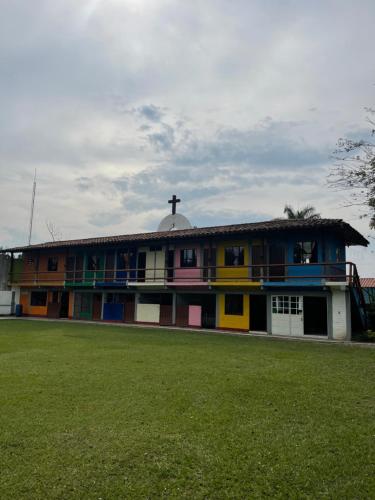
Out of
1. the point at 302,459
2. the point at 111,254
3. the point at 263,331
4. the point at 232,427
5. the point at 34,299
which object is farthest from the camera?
the point at 34,299

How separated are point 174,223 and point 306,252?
11090mm

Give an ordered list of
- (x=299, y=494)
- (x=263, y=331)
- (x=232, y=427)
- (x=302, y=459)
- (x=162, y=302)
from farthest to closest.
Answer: (x=162, y=302) → (x=263, y=331) → (x=232, y=427) → (x=302, y=459) → (x=299, y=494)

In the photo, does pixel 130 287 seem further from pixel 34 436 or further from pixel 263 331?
pixel 34 436

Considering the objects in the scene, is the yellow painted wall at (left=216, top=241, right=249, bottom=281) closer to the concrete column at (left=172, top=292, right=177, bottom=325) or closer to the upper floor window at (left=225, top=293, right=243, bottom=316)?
the upper floor window at (left=225, top=293, right=243, bottom=316)

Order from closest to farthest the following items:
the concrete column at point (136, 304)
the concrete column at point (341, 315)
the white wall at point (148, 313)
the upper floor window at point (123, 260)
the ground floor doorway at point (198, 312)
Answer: the concrete column at point (341, 315), the ground floor doorway at point (198, 312), the white wall at point (148, 313), the concrete column at point (136, 304), the upper floor window at point (123, 260)

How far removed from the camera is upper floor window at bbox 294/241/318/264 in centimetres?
1945

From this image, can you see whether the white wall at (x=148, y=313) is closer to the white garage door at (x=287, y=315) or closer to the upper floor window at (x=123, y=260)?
the upper floor window at (x=123, y=260)

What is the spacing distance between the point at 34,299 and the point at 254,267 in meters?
19.5

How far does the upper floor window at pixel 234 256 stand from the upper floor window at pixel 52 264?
49.2 ft

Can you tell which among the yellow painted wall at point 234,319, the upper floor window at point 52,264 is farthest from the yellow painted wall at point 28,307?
the yellow painted wall at point 234,319

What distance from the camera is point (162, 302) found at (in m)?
24.7

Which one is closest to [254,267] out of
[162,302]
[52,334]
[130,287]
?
[162,302]

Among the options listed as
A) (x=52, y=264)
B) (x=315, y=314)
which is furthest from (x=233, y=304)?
(x=52, y=264)

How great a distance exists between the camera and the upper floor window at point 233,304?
2155cm
